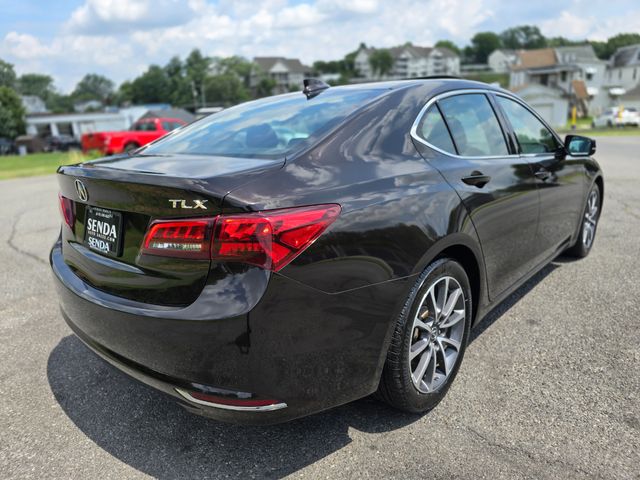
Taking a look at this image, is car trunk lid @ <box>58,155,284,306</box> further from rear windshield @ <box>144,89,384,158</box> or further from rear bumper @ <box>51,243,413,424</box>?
rear windshield @ <box>144,89,384,158</box>

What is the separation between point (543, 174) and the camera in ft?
11.9

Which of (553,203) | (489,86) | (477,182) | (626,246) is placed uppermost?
(489,86)

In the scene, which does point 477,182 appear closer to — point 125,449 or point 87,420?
point 125,449

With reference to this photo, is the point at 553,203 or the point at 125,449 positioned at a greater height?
the point at 553,203

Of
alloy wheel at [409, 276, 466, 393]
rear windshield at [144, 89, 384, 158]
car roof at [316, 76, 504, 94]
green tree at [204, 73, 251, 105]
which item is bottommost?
alloy wheel at [409, 276, 466, 393]

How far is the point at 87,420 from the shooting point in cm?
261

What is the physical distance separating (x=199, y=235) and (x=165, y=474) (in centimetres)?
109

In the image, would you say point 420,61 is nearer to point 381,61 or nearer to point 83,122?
point 381,61

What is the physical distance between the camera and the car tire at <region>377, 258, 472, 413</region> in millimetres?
2326

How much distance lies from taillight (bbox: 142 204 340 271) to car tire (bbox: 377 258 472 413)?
2.18 ft

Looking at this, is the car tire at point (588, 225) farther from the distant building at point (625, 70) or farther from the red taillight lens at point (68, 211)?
the distant building at point (625, 70)

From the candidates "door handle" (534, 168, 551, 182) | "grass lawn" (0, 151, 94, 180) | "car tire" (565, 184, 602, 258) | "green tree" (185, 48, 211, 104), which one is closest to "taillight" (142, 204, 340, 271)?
"door handle" (534, 168, 551, 182)

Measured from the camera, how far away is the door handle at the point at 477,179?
2.78 meters

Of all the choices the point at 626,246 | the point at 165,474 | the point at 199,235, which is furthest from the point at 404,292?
the point at 626,246
